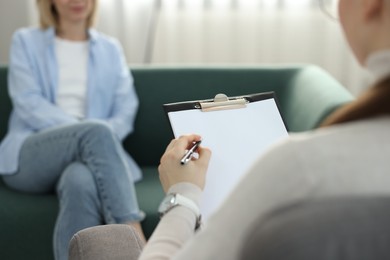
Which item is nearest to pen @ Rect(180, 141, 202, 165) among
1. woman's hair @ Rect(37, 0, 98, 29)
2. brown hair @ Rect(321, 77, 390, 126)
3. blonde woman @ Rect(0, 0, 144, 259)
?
brown hair @ Rect(321, 77, 390, 126)

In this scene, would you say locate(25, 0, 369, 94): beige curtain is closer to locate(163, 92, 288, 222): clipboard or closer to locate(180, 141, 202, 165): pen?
locate(163, 92, 288, 222): clipboard

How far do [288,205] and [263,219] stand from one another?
1.3 inches

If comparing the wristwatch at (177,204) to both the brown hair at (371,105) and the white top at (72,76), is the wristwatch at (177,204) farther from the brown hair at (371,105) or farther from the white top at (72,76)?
the white top at (72,76)

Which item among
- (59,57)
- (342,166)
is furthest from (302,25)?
(342,166)

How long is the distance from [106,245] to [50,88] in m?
1.48

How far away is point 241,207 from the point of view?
819 mm

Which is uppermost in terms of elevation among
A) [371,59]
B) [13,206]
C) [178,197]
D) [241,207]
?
[371,59]

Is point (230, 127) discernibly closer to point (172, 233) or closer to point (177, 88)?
point (172, 233)

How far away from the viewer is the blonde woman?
2324 mm

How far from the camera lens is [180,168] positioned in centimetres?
117

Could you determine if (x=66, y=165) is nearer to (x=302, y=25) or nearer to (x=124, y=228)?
(x=124, y=228)

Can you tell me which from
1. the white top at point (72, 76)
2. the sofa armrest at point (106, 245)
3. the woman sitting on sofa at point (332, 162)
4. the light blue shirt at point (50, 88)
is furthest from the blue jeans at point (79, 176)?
the woman sitting on sofa at point (332, 162)

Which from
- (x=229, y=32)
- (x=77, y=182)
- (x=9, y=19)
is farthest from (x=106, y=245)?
(x=9, y=19)

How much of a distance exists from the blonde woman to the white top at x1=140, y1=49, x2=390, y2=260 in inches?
59.0
